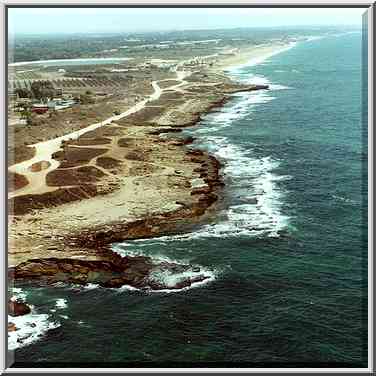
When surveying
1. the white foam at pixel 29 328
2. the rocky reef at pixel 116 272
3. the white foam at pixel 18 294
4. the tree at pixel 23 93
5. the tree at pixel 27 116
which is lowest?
the white foam at pixel 29 328

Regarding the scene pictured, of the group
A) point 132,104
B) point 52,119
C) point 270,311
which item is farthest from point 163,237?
point 132,104

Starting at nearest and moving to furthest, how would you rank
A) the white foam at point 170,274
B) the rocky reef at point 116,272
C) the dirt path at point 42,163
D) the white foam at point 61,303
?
the white foam at point 61,303, the white foam at point 170,274, the rocky reef at point 116,272, the dirt path at point 42,163

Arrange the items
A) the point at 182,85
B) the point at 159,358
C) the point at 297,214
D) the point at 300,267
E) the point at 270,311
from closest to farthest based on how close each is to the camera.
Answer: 1. the point at 159,358
2. the point at 270,311
3. the point at 300,267
4. the point at 297,214
5. the point at 182,85

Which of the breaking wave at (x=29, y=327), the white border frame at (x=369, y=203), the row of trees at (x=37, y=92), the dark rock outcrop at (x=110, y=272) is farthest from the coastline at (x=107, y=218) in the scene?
the row of trees at (x=37, y=92)

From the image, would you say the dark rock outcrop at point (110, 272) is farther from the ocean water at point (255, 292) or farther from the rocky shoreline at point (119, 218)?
the ocean water at point (255, 292)

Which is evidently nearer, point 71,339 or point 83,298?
point 71,339

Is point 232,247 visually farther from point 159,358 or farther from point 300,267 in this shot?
point 159,358

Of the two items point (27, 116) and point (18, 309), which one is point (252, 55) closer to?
point (27, 116)
